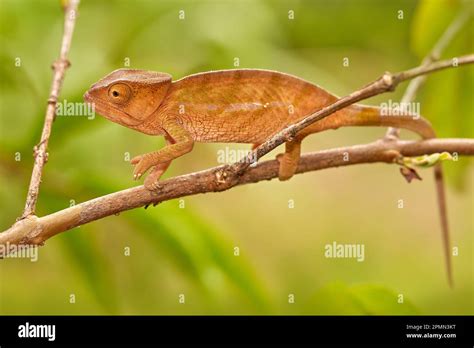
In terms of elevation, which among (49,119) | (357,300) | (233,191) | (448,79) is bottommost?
(357,300)

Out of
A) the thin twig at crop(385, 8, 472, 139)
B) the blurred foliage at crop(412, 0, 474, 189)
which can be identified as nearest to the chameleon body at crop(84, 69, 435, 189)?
the thin twig at crop(385, 8, 472, 139)

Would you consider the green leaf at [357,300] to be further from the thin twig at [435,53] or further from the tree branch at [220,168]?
the thin twig at [435,53]

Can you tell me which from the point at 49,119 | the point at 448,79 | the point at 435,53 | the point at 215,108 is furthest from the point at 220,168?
the point at 448,79

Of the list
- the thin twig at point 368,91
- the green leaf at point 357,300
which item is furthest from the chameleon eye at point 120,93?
the green leaf at point 357,300

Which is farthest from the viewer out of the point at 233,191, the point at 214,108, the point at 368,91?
the point at 233,191

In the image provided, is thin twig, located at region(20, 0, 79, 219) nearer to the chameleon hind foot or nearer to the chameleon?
the chameleon

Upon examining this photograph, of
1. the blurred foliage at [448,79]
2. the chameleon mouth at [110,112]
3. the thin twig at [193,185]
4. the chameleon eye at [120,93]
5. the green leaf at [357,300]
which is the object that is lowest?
the green leaf at [357,300]

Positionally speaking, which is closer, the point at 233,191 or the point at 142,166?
the point at 142,166

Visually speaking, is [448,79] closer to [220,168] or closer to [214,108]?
[214,108]
